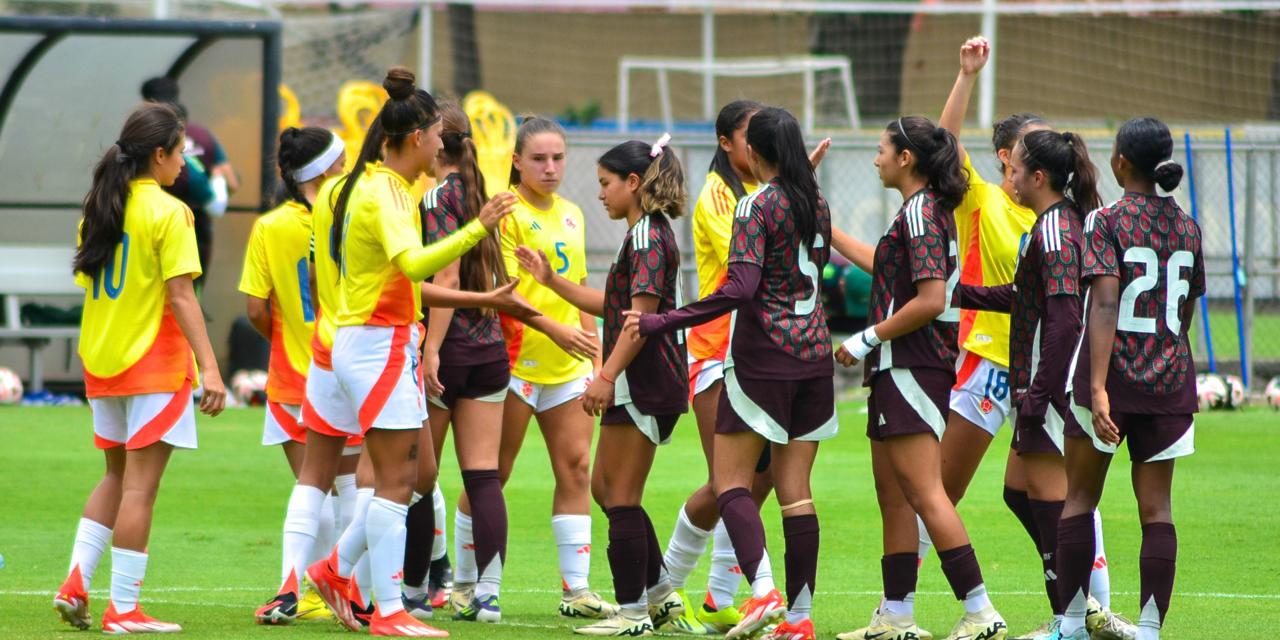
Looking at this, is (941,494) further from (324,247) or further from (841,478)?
(841,478)

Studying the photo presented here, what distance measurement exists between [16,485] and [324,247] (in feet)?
17.6

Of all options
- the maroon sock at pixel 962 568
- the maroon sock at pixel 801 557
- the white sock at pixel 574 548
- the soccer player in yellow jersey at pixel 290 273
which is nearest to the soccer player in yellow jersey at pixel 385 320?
the soccer player in yellow jersey at pixel 290 273

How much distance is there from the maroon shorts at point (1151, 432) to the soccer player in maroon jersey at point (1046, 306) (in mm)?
112

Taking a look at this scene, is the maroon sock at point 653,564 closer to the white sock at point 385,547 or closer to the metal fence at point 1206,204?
the white sock at point 385,547

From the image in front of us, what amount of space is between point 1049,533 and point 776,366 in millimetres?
1345

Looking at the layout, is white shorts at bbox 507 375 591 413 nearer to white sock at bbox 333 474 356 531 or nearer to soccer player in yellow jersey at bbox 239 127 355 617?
white sock at bbox 333 474 356 531

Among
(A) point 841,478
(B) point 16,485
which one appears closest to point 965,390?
(A) point 841,478

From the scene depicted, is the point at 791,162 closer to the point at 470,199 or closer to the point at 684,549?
the point at 470,199

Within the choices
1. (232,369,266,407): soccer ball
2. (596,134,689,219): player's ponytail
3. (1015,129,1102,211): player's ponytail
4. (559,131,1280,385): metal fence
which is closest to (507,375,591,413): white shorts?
(596,134,689,219): player's ponytail

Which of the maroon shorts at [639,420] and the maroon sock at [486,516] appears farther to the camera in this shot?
the maroon sock at [486,516]

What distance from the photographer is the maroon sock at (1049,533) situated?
6727mm

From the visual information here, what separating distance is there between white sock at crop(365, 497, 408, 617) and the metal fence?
10454 mm

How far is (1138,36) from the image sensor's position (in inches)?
1244

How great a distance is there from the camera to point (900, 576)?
6582mm
